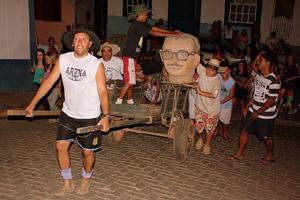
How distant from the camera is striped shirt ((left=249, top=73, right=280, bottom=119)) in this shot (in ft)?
22.1

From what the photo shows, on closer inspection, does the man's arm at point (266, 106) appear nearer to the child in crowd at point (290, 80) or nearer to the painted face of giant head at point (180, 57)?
the painted face of giant head at point (180, 57)

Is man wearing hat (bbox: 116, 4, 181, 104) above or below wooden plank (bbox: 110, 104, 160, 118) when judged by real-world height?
above

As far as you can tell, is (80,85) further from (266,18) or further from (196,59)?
(266,18)

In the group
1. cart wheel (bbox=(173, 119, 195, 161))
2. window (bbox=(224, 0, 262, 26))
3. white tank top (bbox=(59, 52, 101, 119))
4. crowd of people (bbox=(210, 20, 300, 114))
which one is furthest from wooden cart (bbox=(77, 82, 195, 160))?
window (bbox=(224, 0, 262, 26))

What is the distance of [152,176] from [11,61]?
268 inches

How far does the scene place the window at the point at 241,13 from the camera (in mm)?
18688

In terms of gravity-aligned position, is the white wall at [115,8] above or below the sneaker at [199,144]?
above

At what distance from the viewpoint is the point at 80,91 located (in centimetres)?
511

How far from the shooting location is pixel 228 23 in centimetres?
1895

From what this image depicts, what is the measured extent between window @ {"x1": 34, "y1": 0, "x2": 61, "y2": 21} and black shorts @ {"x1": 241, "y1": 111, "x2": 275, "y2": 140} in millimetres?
16272

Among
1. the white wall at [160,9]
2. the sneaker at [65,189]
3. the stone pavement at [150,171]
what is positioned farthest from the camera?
the white wall at [160,9]

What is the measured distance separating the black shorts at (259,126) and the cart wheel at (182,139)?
3.20ft

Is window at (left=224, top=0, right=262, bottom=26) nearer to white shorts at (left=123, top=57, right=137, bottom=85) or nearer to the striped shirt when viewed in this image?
the striped shirt

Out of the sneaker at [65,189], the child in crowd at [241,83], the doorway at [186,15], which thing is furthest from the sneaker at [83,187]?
the doorway at [186,15]
